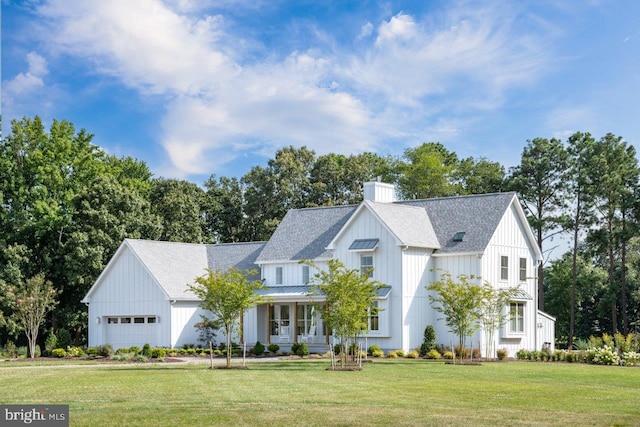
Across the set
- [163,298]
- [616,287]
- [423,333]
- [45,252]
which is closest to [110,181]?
[45,252]

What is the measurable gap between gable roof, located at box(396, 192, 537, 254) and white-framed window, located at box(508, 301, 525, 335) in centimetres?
383

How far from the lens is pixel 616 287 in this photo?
5772 cm

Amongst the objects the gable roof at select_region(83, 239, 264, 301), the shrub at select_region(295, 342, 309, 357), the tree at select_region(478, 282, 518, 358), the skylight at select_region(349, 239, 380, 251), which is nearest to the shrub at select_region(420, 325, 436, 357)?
the tree at select_region(478, 282, 518, 358)

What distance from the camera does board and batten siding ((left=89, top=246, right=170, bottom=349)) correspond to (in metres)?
46.3

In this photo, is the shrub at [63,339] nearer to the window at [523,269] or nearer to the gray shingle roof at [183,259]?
the gray shingle roof at [183,259]

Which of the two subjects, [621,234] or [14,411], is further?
[621,234]

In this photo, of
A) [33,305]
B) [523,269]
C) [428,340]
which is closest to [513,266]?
[523,269]

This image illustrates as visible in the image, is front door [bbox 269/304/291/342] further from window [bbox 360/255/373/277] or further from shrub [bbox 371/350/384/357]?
shrub [bbox 371/350/384/357]

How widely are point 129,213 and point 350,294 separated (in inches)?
→ 991

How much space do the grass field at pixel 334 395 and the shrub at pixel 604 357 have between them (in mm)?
4206

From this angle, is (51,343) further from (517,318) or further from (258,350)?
(517,318)

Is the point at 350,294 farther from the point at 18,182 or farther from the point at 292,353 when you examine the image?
the point at 18,182

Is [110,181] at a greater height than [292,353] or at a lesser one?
greater

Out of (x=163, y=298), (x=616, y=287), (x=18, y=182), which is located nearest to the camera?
(x=163, y=298)
